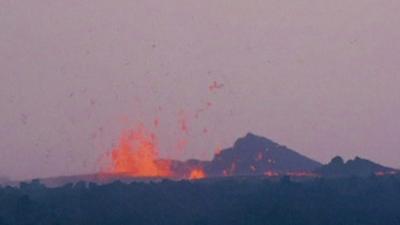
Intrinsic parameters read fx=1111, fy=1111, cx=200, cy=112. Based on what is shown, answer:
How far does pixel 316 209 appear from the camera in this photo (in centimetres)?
19862

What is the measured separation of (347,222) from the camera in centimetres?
19225

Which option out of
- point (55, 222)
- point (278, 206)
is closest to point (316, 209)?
point (278, 206)

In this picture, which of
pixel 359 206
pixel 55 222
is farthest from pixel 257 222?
pixel 55 222

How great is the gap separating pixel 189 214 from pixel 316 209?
22713 millimetres

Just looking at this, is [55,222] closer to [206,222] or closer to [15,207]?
[15,207]

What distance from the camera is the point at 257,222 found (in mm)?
193375

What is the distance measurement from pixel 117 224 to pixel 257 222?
24316 millimetres

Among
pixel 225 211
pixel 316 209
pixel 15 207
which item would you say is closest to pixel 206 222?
pixel 225 211

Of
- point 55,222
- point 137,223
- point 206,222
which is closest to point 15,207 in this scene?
point 55,222

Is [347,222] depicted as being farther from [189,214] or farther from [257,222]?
[189,214]

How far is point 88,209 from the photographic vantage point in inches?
7751

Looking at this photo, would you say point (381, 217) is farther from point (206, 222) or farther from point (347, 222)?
point (206, 222)

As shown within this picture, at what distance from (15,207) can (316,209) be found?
5360cm

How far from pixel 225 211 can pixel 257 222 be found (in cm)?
653
